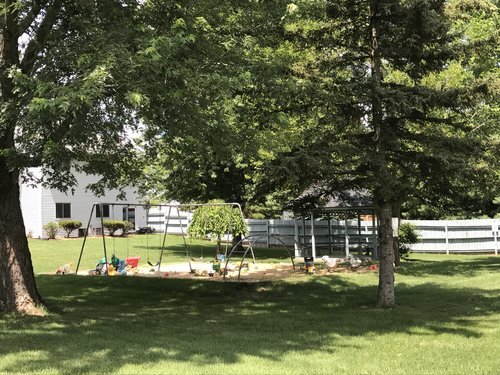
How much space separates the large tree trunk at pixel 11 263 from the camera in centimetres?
1018

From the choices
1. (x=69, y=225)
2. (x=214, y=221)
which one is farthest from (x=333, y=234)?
(x=69, y=225)

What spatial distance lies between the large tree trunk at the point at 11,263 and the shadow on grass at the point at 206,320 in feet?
1.94

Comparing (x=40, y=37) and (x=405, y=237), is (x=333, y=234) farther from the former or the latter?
(x=40, y=37)

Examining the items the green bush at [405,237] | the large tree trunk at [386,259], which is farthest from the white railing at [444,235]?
the large tree trunk at [386,259]

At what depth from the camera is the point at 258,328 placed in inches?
366

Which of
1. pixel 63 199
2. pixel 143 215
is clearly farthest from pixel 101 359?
pixel 143 215

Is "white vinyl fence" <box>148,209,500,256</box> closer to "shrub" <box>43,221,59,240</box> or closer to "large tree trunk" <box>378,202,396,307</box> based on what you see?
"large tree trunk" <box>378,202,396,307</box>

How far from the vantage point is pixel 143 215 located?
44.7 m

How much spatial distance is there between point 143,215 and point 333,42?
35117mm

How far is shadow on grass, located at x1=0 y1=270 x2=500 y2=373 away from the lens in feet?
23.3

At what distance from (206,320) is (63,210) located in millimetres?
29817

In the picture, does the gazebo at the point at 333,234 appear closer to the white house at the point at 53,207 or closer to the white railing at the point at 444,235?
the white railing at the point at 444,235

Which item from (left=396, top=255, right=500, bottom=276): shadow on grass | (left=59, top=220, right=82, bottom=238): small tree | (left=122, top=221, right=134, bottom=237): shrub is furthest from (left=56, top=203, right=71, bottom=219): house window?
(left=396, top=255, right=500, bottom=276): shadow on grass

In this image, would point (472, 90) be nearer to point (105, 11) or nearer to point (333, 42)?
point (333, 42)
